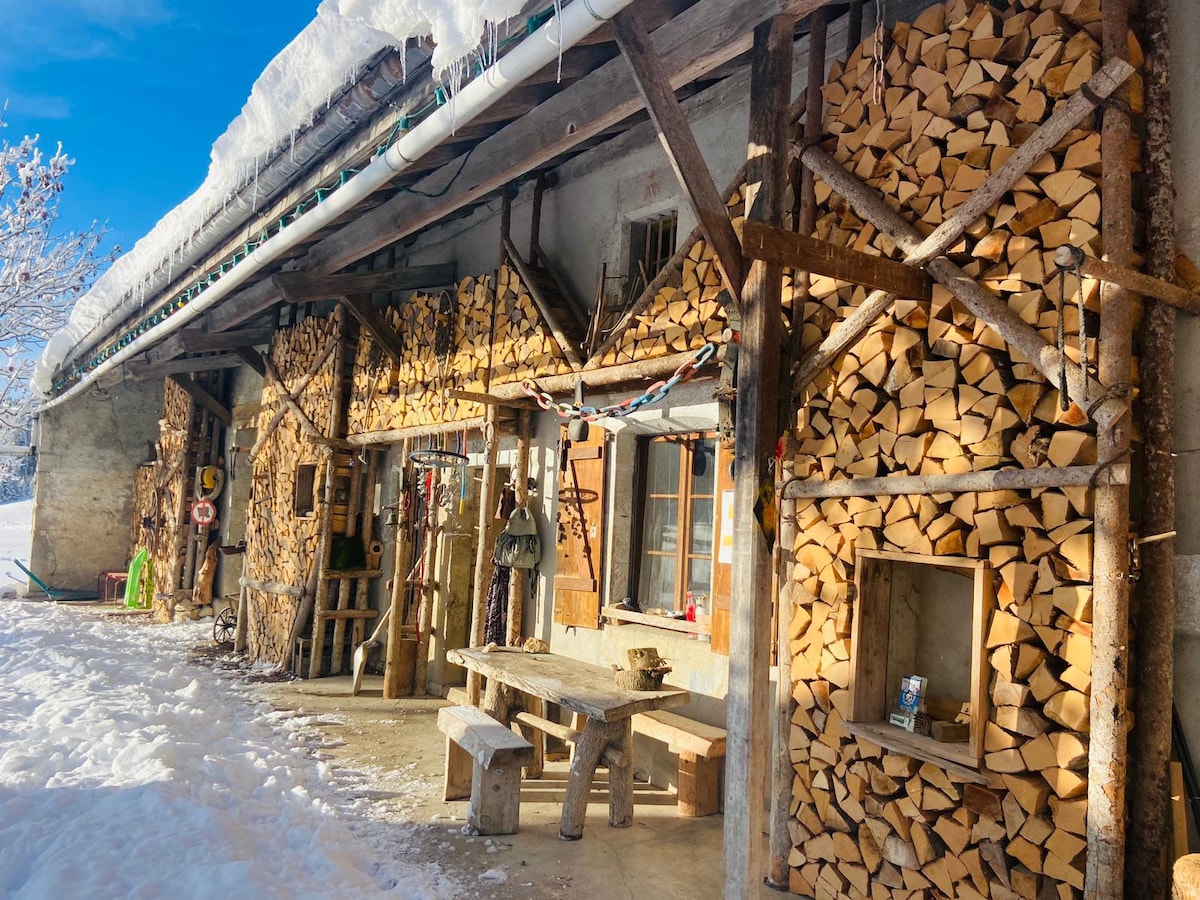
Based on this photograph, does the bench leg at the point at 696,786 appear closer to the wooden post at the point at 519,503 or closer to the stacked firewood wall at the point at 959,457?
the stacked firewood wall at the point at 959,457

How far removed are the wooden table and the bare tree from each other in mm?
15000

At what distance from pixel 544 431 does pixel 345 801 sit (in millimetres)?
3344

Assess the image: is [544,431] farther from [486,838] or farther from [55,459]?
[55,459]

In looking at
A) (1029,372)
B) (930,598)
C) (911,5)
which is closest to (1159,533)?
(1029,372)

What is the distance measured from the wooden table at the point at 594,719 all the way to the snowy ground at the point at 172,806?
0.96 metres

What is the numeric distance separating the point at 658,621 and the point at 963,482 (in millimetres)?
2821

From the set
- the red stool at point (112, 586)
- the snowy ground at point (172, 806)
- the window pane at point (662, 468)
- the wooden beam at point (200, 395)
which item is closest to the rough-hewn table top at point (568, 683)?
the snowy ground at point (172, 806)

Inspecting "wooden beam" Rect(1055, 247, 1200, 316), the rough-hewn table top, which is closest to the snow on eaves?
"wooden beam" Rect(1055, 247, 1200, 316)

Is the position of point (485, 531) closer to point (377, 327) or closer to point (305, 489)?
point (377, 327)

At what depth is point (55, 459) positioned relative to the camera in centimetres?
1694

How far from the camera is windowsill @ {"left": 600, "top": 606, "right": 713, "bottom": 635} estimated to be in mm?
5777

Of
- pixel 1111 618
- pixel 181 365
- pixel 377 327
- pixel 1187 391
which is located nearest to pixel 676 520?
pixel 1111 618

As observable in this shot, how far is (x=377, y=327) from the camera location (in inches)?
364

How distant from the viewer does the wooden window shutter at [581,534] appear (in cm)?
661
